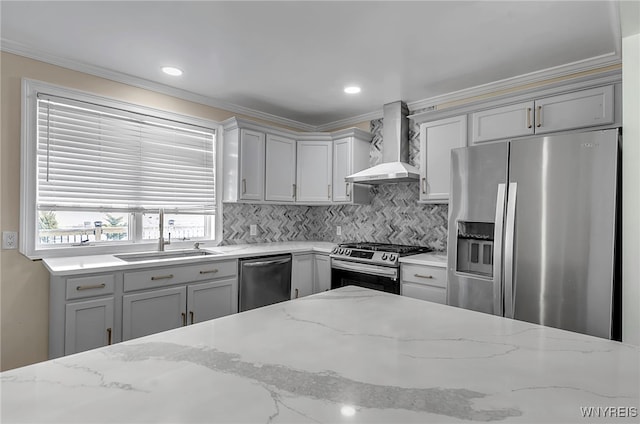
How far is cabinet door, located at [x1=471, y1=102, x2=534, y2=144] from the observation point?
8.89 feet

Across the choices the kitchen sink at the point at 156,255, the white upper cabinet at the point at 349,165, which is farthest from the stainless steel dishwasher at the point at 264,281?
the white upper cabinet at the point at 349,165

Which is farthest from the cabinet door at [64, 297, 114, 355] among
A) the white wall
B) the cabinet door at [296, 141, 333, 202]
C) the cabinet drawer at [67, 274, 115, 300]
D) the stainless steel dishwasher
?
the white wall

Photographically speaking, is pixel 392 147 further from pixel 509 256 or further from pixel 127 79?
pixel 127 79

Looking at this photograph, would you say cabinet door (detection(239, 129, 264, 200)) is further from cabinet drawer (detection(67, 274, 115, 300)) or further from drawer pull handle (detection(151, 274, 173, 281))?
cabinet drawer (detection(67, 274, 115, 300))

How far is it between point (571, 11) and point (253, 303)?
3175 mm

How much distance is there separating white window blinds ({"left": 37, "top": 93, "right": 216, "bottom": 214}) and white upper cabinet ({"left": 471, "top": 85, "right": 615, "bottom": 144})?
8.84 ft

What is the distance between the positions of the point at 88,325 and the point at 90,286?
0.26m

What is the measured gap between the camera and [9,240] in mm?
2453

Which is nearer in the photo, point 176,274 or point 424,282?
point 176,274

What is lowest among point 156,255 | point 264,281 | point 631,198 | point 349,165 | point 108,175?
point 264,281

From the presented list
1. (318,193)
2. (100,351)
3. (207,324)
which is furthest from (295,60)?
(100,351)

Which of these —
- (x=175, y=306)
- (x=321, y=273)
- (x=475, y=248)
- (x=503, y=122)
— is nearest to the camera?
(x=475, y=248)

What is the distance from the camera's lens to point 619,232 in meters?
1.98

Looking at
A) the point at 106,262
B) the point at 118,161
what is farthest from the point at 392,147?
the point at 106,262
